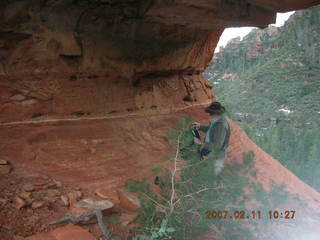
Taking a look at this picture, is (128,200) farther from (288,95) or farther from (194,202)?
(288,95)

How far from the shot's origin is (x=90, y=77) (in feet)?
15.9

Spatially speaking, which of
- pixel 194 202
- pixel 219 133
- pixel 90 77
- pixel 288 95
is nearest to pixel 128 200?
pixel 194 202

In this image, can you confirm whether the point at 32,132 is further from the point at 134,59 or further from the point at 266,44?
the point at 266,44

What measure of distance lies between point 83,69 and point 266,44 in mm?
43631

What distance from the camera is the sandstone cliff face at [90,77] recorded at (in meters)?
3.99

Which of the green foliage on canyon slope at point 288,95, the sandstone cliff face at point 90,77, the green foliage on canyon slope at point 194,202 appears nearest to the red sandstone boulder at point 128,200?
the green foliage on canyon slope at point 194,202

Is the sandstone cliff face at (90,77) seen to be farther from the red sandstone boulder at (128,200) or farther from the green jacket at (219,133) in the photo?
the green jacket at (219,133)

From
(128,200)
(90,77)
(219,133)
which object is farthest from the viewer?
(90,77)

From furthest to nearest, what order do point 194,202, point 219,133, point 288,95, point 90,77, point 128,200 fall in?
point 288,95
point 90,77
point 219,133
point 128,200
point 194,202

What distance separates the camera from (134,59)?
5.18 meters

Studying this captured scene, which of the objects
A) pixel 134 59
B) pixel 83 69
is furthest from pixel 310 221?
pixel 83 69

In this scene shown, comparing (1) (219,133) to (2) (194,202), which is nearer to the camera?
(2) (194,202)

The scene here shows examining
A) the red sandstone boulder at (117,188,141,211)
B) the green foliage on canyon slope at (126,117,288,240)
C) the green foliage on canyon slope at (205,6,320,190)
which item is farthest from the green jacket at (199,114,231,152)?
the green foliage on canyon slope at (205,6,320,190)

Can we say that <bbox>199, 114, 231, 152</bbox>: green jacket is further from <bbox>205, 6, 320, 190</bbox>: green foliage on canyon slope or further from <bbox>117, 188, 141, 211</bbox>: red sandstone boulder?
<bbox>205, 6, 320, 190</bbox>: green foliage on canyon slope
